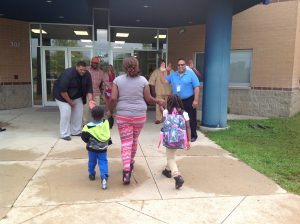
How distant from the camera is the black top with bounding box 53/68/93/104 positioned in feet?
22.1

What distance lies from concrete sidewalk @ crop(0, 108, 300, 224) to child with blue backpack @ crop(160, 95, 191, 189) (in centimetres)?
30

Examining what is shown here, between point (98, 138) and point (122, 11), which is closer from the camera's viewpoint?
point (98, 138)

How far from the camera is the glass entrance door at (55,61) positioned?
12.7 meters

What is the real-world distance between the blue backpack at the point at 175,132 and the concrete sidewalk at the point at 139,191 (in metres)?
0.62

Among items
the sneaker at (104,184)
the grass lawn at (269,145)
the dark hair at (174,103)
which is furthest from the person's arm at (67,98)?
the grass lawn at (269,145)

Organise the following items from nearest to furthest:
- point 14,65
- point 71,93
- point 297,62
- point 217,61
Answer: point 71,93 → point 217,61 → point 297,62 → point 14,65

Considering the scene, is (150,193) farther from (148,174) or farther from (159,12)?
(159,12)

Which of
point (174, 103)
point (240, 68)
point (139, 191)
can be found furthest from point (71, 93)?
point (240, 68)

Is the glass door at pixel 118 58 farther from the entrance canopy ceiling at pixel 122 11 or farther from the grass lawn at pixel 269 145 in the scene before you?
the grass lawn at pixel 269 145

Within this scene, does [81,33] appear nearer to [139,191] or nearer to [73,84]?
[73,84]

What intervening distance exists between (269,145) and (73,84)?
173 inches

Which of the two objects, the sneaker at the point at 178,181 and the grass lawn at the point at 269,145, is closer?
the sneaker at the point at 178,181

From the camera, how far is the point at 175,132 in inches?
170

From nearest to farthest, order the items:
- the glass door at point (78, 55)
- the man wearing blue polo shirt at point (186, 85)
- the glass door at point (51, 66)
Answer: the man wearing blue polo shirt at point (186, 85), the glass door at point (51, 66), the glass door at point (78, 55)
